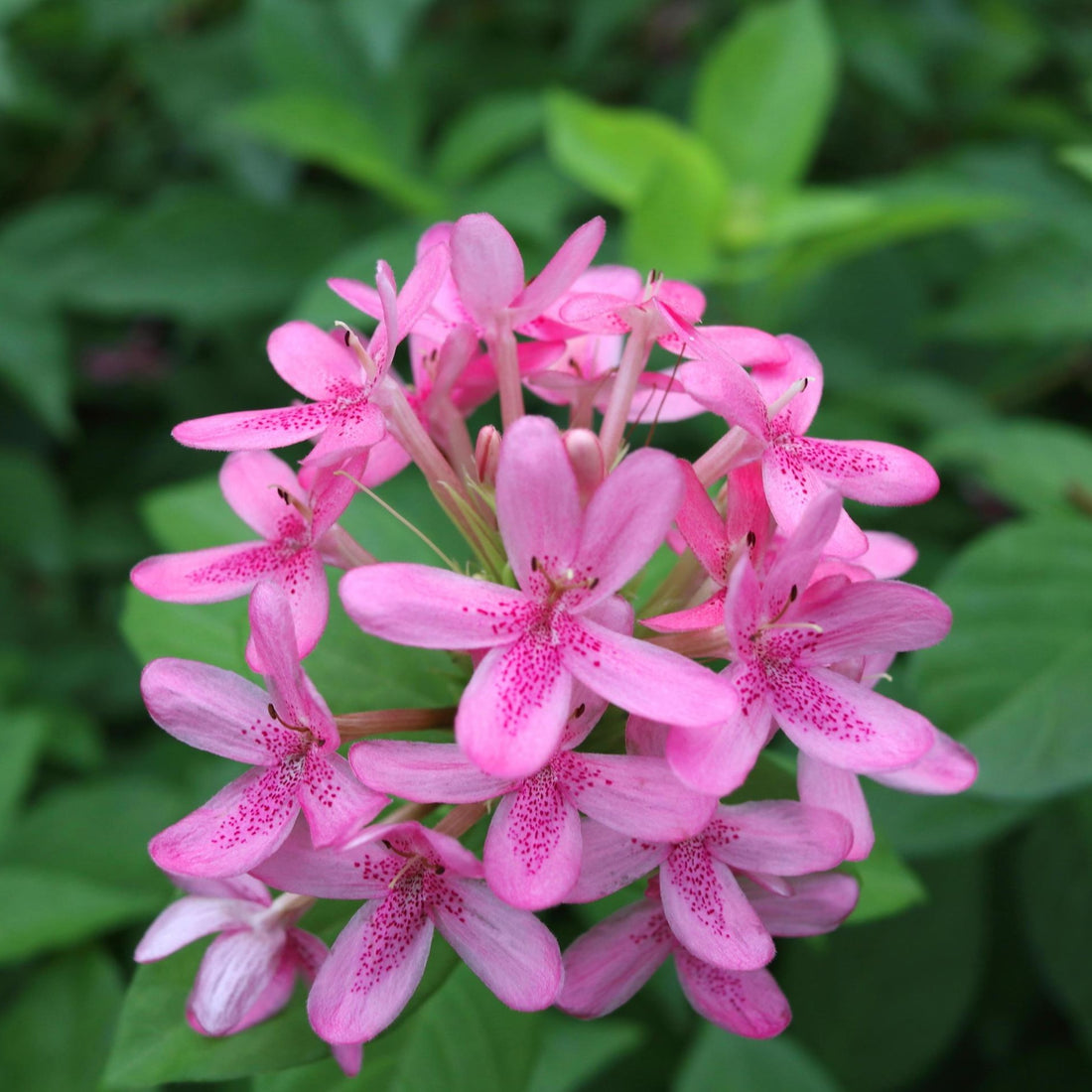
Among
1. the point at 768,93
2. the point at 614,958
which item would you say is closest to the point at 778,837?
the point at 614,958

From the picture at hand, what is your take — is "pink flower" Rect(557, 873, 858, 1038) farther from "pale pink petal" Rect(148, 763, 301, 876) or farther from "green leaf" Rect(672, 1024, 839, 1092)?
"green leaf" Rect(672, 1024, 839, 1092)

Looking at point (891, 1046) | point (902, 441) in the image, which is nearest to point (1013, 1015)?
point (891, 1046)

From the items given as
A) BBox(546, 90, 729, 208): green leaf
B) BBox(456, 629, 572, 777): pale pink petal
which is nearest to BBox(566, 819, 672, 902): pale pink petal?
BBox(456, 629, 572, 777): pale pink petal

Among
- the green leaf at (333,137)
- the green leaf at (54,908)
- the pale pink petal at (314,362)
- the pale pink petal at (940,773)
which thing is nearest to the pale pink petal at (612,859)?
the pale pink petal at (940,773)

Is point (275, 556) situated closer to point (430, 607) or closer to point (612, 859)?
point (430, 607)

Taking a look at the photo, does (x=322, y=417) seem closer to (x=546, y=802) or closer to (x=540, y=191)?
(x=546, y=802)

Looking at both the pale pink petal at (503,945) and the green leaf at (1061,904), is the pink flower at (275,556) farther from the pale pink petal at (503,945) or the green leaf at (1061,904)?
the green leaf at (1061,904)
